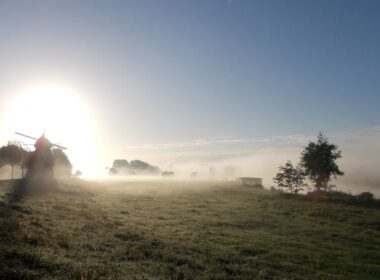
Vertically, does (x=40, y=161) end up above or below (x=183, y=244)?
above

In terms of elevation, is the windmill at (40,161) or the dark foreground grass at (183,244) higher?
the windmill at (40,161)

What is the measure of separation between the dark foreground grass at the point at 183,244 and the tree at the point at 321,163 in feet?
117

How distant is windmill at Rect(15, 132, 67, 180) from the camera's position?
8144 cm

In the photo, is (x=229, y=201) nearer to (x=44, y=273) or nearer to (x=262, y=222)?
(x=262, y=222)

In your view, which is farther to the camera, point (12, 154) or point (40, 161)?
point (12, 154)

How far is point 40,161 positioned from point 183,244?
206ft

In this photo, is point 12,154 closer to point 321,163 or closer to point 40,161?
point 40,161

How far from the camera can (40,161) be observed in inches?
3300

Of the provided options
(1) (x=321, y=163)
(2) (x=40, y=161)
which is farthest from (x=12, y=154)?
(1) (x=321, y=163)

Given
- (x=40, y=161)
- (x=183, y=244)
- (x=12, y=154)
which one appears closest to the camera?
(x=183, y=244)

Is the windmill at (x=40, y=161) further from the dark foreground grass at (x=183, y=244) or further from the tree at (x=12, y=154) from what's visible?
the dark foreground grass at (x=183, y=244)

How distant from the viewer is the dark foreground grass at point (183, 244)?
20.4 meters

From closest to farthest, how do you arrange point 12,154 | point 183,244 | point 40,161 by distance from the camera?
point 183,244, point 40,161, point 12,154

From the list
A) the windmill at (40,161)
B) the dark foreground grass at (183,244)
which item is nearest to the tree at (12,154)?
A: the windmill at (40,161)
